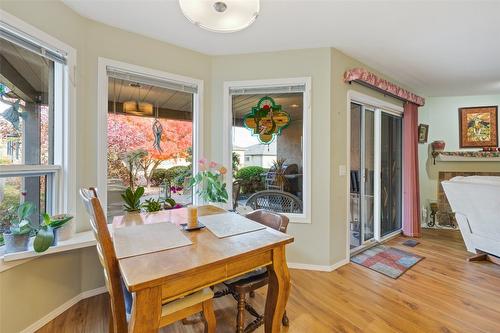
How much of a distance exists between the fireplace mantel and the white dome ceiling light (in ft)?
15.3

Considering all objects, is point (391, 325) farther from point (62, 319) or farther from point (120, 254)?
point (62, 319)

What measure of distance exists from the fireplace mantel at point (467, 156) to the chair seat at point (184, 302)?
16.0ft

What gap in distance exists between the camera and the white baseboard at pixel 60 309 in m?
1.68

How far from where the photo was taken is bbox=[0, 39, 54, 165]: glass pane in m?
1.62

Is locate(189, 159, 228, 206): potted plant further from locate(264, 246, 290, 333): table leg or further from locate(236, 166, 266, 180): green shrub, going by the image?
locate(264, 246, 290, 333): table leg

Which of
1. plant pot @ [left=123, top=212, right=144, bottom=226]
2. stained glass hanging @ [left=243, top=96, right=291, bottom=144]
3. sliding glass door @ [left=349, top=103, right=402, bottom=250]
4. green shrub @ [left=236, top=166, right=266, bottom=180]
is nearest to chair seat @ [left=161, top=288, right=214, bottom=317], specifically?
plant pot @ [left=123, top=212, right=144, bottom=226]

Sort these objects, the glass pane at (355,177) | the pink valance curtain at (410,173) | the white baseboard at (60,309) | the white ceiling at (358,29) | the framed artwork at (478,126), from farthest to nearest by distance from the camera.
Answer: the framed artwork at (478,126), the pink valance curtain at (410,173), the glass pane at (355,177), the white ceiling at (358,29), the white baseboard at (60,309)

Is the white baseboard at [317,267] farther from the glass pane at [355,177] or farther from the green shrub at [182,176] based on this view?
the green shrub at [182,176]

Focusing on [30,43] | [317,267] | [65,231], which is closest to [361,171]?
[317,267]

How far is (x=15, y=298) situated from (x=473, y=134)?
6.43 m

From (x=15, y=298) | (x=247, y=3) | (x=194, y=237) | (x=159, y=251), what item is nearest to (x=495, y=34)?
(x=247, y=3)

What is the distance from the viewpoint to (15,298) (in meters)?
1.57

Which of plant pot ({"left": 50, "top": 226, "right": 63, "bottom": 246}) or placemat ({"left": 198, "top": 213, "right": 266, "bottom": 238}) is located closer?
placemat ({"left": 198, "top": 213, "right": 266, "bottom": 238})

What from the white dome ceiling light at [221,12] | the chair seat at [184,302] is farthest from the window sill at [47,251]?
the white dome ceiling light at [221,12]
